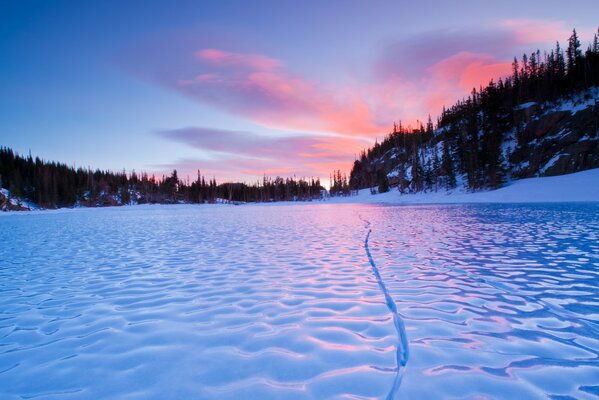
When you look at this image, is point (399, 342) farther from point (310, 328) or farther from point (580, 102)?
point (580, 102)

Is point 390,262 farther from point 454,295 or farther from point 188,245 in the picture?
point 188,245

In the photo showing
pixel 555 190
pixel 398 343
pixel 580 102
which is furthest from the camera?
pixel 580 102

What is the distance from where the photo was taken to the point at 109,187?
379ft

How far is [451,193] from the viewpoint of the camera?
200 feet

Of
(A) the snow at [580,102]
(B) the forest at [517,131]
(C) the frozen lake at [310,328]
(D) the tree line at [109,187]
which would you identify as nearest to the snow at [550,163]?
(B) the forest at [517,131]

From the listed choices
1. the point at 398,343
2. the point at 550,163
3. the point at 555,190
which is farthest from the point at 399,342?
the point at 550,163

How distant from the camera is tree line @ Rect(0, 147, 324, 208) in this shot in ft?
279

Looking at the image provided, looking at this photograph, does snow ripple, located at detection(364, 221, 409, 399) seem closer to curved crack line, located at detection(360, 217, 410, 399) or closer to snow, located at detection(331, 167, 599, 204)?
curved crack line, located at detection(360, 217, 410, 399)

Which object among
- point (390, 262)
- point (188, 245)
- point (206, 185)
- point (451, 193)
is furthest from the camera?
point (206, 185)

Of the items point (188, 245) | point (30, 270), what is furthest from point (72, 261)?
point (188, 245)

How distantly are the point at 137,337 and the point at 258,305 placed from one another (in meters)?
1.76

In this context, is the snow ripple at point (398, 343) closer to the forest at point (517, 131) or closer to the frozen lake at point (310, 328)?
the frozen lake at point (310, 328)

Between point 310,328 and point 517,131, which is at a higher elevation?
point 517,131

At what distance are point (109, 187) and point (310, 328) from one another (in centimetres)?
13509
